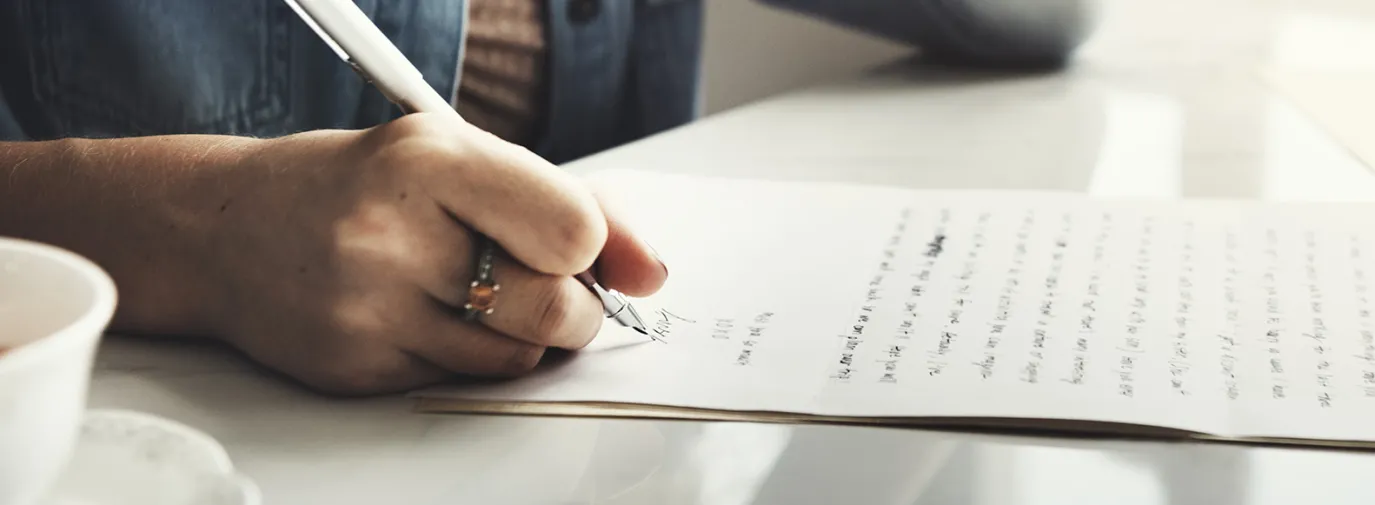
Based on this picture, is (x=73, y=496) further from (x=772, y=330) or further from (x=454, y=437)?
(x=772, y=330)

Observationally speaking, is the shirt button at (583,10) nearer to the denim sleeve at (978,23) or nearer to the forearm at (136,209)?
the denim sleeve at (978,23)

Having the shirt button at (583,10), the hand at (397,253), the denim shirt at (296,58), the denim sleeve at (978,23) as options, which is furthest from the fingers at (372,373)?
the denim sleeve at (978,23)

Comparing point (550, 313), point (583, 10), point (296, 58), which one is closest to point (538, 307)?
point (550, 313)

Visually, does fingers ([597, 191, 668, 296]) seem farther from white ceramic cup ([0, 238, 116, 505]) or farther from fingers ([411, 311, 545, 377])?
white ceramic cup ([0, 238, 116, 505])

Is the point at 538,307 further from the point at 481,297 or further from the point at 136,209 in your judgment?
the point at 136,209

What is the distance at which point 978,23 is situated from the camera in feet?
2.93

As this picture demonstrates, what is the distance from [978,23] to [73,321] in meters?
0.76

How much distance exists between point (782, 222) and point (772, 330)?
0.13 m

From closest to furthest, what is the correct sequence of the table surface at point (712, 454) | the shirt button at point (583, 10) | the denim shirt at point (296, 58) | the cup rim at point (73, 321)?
the cup rim at point (73, 321) → the table surface at point (712, 454) → the denim shirt at point (296, 58) → the shirt button at point (583, 10)

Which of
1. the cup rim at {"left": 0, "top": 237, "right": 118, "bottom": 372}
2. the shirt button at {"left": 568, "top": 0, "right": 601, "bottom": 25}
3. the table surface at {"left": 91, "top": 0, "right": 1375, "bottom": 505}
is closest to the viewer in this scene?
the cup rim at {"left": 0, "top": 237, "right": 118, "bottom": 372}

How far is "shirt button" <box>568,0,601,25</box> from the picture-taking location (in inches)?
32.4

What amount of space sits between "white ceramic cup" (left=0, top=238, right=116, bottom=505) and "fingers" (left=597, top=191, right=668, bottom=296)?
18cm

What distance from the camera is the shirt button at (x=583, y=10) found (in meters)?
0.82

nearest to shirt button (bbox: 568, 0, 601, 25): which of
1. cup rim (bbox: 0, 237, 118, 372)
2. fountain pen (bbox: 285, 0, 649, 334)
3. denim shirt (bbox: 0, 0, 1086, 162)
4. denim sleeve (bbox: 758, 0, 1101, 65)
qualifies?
denim shirt (bbox: 0, 0, 1086, 162)
